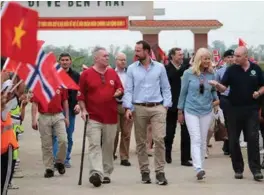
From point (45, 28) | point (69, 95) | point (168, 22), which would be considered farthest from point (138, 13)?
point (69, 95)

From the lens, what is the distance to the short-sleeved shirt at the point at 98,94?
9000 millimetres

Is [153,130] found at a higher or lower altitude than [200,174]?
higher

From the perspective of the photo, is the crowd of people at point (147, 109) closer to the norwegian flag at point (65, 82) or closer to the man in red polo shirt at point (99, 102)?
the man in red polo shirt at point (99, 102)

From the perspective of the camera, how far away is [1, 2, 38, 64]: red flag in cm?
567

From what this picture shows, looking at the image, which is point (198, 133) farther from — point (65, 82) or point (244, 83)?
point (65, 82)

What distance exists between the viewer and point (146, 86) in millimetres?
9039

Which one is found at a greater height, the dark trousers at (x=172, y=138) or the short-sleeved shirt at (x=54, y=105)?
the short-sleeved shirt at (x=54, y=105)

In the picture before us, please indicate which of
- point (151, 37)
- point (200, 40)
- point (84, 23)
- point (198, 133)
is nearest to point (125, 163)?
point (198, 133)

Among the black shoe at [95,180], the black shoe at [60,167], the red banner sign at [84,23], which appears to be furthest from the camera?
the red banner sign at [84,23]

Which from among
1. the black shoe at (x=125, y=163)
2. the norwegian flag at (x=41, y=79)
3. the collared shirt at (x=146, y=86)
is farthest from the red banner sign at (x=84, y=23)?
the norwegian flag at (x=41, y=79)

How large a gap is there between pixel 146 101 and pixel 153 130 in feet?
1.33

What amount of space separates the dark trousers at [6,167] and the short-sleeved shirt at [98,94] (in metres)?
2.55

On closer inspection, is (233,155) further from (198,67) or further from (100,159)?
(100,159)

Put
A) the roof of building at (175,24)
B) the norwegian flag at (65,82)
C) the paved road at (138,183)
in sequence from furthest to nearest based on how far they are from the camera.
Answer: the roof of building at (175,24) < the paved road at (138,183) < the norwegian flag at (65,82)
